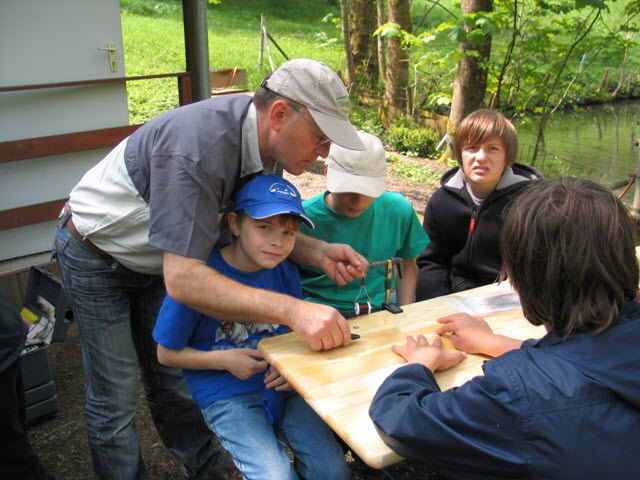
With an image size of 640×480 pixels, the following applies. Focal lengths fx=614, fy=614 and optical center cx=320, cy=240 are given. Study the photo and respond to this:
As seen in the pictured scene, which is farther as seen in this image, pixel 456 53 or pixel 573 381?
pixel 456 53

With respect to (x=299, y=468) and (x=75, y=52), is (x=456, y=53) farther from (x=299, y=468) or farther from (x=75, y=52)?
(x=299, y=468)

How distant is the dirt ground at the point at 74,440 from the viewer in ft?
9.39

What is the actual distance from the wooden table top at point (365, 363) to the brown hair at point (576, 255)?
1.47 feet

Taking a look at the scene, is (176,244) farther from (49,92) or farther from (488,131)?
(49,92)

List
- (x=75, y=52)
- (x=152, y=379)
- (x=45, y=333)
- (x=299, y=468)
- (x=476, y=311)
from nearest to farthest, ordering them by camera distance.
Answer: (x=299, y=468) → (x=476, y=311) → (x=152, y=379) → (x=45, y=333) → (x=75, y=52)

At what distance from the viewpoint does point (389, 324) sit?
6.75 feet

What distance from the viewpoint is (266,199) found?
6.35ft

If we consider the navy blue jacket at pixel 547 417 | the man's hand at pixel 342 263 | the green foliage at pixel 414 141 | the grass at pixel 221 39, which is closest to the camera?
the navy blue jacket at pixel 547 417

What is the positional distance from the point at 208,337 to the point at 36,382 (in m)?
1.51

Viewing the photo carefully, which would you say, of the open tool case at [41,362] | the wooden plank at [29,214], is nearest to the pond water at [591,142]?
the wooden plank at [29,214]

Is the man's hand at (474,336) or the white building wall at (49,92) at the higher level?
the white building wall at (49,92)

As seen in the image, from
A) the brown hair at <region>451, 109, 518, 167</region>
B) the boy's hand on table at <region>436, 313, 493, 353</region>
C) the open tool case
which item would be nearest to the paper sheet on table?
the boy's hand on table at <region>436, 313, 493, 353</region>

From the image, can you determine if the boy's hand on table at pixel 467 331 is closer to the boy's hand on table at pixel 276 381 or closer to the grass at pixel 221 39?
the boy's hand on table at pixel 276 381

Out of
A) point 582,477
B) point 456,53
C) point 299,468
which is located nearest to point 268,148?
point 299,468
